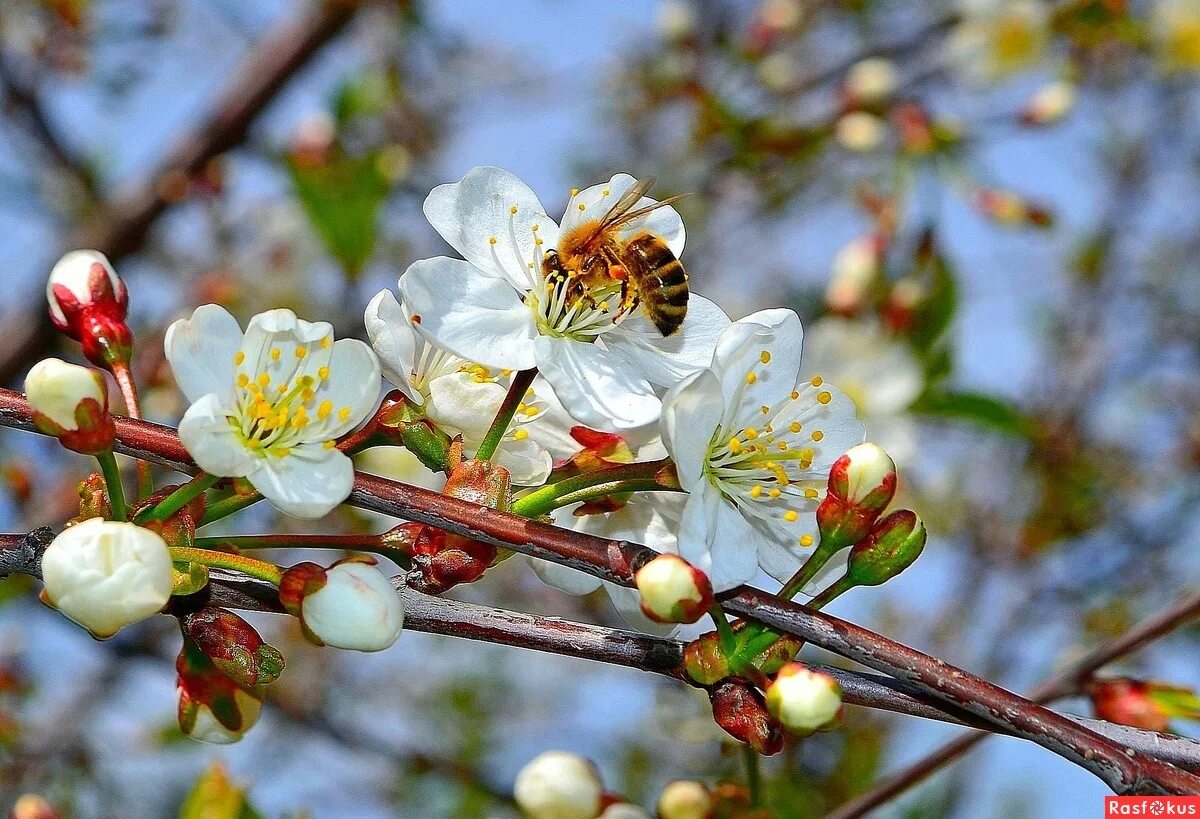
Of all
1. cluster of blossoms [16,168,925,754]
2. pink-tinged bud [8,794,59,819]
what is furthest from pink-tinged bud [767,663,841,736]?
pink-tinged bud [8,794,59,819]

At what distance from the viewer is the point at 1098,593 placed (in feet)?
10.5

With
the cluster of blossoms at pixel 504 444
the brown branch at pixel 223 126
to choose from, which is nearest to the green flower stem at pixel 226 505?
the cluster of blossoms at pixel 504 444

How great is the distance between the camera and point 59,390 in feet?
2.45

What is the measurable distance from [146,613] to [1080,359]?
340 centimetres

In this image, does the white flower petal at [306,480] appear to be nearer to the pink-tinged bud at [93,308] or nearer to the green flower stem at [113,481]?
the green flower stem at [113,481]

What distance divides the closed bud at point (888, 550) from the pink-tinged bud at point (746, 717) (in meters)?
0.12

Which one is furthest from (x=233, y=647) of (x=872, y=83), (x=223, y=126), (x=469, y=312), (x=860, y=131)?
(x=872, y=83)

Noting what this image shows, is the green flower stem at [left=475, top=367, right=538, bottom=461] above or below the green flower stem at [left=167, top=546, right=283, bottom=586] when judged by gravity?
above

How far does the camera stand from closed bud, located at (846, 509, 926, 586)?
32.9 inches

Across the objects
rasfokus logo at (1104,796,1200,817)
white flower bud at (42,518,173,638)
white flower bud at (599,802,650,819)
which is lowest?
white flower bud at (42,518,173,638)

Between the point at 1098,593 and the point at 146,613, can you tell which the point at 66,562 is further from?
the point at 1098,593

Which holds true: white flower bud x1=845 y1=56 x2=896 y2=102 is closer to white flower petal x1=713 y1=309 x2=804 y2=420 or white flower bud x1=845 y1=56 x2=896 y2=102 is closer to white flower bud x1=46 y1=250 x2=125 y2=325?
white flower petal x1=713 y1=309 x2=804 y2=420

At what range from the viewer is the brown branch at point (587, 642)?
0.79 meters

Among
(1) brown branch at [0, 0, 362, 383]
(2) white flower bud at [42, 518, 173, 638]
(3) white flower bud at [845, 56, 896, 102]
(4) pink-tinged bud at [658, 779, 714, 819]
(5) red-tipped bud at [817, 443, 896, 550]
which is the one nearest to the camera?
(2) white flower bud at [42, 518, 173, 638]
